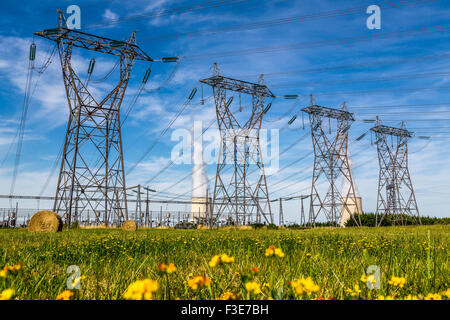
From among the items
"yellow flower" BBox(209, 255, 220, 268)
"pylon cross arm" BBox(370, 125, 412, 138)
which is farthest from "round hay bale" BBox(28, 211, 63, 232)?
"pylon cross arm" BBox(370, 125, 412, 138)

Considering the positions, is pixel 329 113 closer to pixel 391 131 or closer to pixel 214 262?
pixel 391 131

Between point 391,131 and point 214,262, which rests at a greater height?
point 391,131

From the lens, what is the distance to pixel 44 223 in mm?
16969

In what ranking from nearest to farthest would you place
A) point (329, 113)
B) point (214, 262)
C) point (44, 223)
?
1. point (214, 262)
2. point (44, 223)
3. point (329, 113)

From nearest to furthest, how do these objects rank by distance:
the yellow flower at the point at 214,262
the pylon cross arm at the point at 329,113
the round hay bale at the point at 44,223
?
the yellow flower at the point at 214,262 → the round hay bale at the point at 44,223 → the pylon cross arm at the point at 329,113

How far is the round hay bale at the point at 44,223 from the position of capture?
16.9 meters

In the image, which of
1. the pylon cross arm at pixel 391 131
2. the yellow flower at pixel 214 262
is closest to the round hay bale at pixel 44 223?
the yellow flower at pixel 214 262

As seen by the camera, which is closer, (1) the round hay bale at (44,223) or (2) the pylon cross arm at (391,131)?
(1) the round hay bale at (44,223)

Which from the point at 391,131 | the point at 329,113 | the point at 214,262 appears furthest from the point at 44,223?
the point at 391,131

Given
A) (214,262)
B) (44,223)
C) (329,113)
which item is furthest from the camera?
(329,113)

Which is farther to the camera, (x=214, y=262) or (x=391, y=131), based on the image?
(x=391, y=131)

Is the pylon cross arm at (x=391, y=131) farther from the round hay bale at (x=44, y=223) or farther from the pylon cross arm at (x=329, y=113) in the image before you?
the round hay bale at (x=44, y=223)

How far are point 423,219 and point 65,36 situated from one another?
4340 cm

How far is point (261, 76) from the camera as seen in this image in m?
31.7
